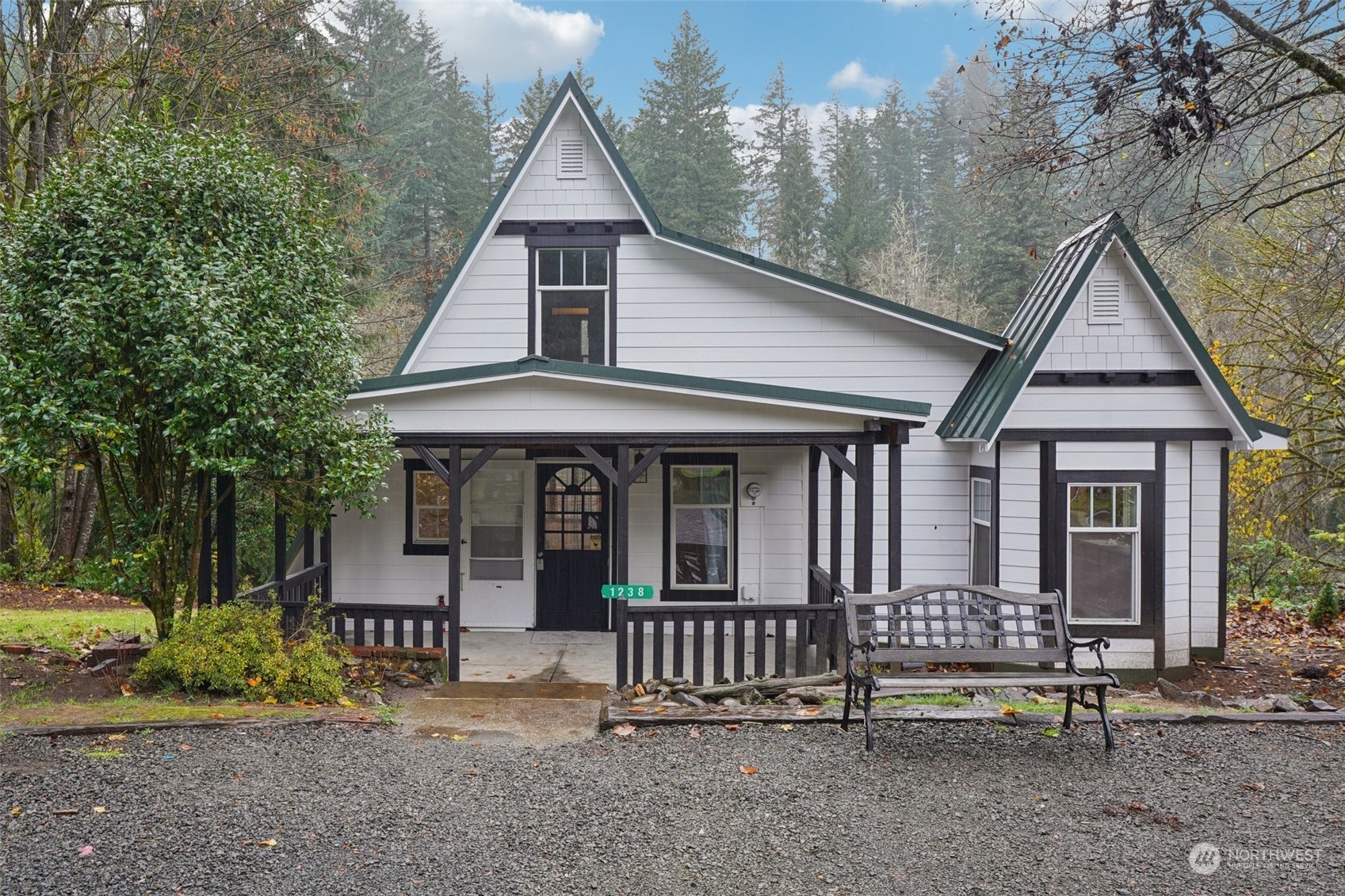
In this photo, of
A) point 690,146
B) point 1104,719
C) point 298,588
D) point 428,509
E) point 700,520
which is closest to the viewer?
point 1104,719

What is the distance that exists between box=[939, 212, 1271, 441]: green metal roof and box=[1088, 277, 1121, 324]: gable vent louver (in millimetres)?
173

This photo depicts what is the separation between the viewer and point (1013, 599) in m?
6.61

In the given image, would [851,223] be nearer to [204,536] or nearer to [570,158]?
[570,158]

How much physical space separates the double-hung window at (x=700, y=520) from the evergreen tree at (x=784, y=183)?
23.7 metres

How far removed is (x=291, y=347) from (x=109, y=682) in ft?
10.4

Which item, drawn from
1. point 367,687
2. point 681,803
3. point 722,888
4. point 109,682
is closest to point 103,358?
point 109,682

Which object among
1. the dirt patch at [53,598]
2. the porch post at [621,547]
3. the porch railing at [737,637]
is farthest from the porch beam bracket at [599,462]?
→ the dirt patch at [53,598]

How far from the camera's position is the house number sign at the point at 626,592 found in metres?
7.80

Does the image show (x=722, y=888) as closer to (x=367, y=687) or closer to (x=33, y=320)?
(x=367, y=687)

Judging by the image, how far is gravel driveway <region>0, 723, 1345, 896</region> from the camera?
164 inches

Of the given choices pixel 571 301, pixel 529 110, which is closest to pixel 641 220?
pixel 571 301

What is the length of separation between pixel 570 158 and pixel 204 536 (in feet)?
19.7

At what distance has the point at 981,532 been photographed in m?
10.2

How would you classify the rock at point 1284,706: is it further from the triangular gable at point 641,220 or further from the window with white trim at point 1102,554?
the triangular gable at point 641,220
